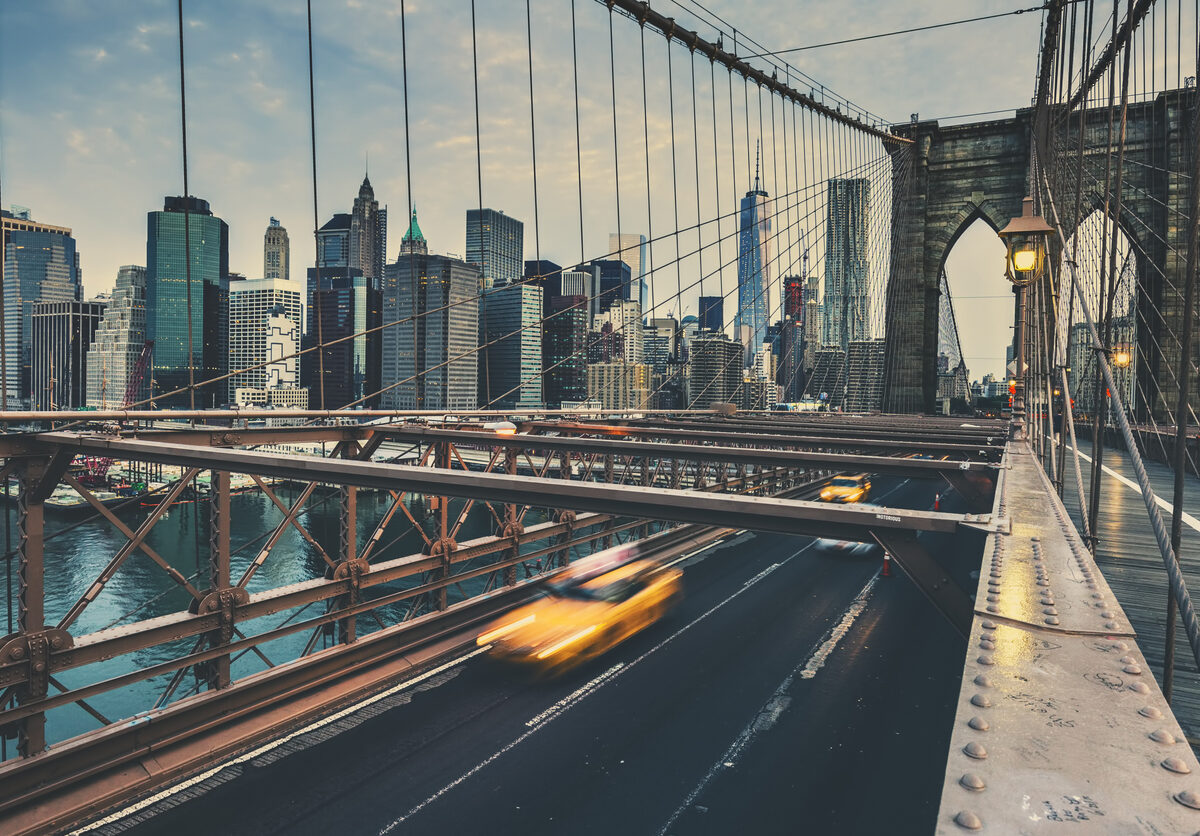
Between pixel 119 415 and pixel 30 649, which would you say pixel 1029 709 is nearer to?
pixel 119 415

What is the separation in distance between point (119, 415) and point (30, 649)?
3840 mm

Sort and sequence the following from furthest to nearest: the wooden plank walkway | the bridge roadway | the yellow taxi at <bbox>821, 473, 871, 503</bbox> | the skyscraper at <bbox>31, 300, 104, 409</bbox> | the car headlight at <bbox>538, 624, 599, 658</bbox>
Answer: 1. the skyscraper at <bbox>31, 300, 104, 409</bbox>
2. the yellow taxi at <bbox>821, 473, 871, 503</bbox>
3. the car headlight at <bbox>538, 624, 599, 658</bbox>
4. the bridge roadway
5. the wooden plank walkway

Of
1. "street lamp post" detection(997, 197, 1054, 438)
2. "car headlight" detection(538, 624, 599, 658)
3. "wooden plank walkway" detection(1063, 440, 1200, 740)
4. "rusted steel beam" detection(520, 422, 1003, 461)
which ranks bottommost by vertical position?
"car headlight" detection(538, 624, 599, 658)

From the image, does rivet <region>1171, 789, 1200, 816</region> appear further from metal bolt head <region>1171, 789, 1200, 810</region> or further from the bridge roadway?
the bridge roadway

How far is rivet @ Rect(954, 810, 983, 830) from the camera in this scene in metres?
1.49

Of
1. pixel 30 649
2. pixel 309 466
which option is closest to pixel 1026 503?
pixel 309 466

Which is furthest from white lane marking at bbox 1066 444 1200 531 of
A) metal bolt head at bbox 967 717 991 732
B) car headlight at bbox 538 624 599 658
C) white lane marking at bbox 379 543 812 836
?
car headlight at bbox 538 624 599 658

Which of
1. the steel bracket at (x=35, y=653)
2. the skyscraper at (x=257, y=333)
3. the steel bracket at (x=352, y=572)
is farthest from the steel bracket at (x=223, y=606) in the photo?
the skyscraper at (x=257, y=333)

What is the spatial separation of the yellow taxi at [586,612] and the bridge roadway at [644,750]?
A: 85cm

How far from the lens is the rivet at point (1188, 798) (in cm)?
154

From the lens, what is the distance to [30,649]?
10.2m

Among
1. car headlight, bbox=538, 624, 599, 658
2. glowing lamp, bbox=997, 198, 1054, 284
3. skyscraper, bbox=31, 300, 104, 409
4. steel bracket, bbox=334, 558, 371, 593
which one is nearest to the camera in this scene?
steel bracket, bbox=334, 558, 371, 593

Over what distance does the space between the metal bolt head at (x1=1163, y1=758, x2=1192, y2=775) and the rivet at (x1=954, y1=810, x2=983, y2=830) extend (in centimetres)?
58

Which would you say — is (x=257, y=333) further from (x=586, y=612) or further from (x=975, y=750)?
(x=975, y=750)
